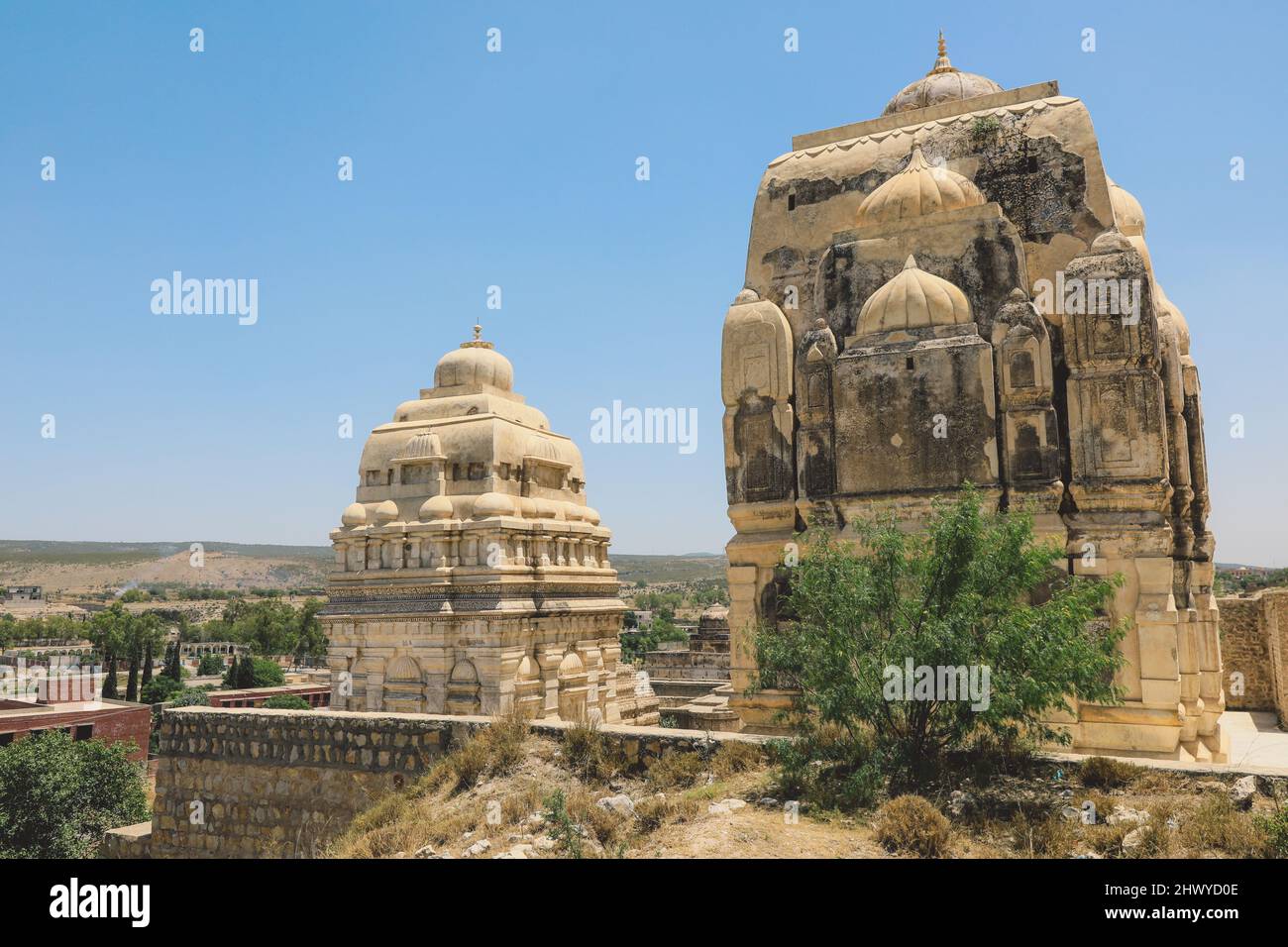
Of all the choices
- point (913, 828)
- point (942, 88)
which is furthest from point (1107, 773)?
point (942, 88)

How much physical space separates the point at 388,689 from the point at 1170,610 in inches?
640

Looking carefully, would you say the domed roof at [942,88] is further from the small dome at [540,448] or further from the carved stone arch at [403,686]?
the carved stone arch at [403,686]

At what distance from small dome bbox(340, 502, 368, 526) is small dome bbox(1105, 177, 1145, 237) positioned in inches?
655

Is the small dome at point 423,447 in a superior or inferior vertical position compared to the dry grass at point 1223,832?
superior

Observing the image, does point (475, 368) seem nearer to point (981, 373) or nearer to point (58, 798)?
point (58, 798)

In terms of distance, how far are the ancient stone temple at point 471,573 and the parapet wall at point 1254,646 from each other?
12905 mm

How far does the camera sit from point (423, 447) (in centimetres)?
2214

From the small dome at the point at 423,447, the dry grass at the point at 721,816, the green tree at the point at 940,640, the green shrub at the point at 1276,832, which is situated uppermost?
the small dome at the point at 423,447

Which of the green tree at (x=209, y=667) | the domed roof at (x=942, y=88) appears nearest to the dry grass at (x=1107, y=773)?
the domed roof at (x=942, y=88)

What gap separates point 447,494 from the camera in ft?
72.2

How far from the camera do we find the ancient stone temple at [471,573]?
20.6 meters

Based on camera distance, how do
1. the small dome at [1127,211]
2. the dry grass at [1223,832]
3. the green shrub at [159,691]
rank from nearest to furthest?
the dry grass at [1223,832] → the small dome at [1127,211] → the green shrub at [159,691]

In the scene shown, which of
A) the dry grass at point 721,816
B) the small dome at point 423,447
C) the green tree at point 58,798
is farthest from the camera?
the small dome at point 423,447
